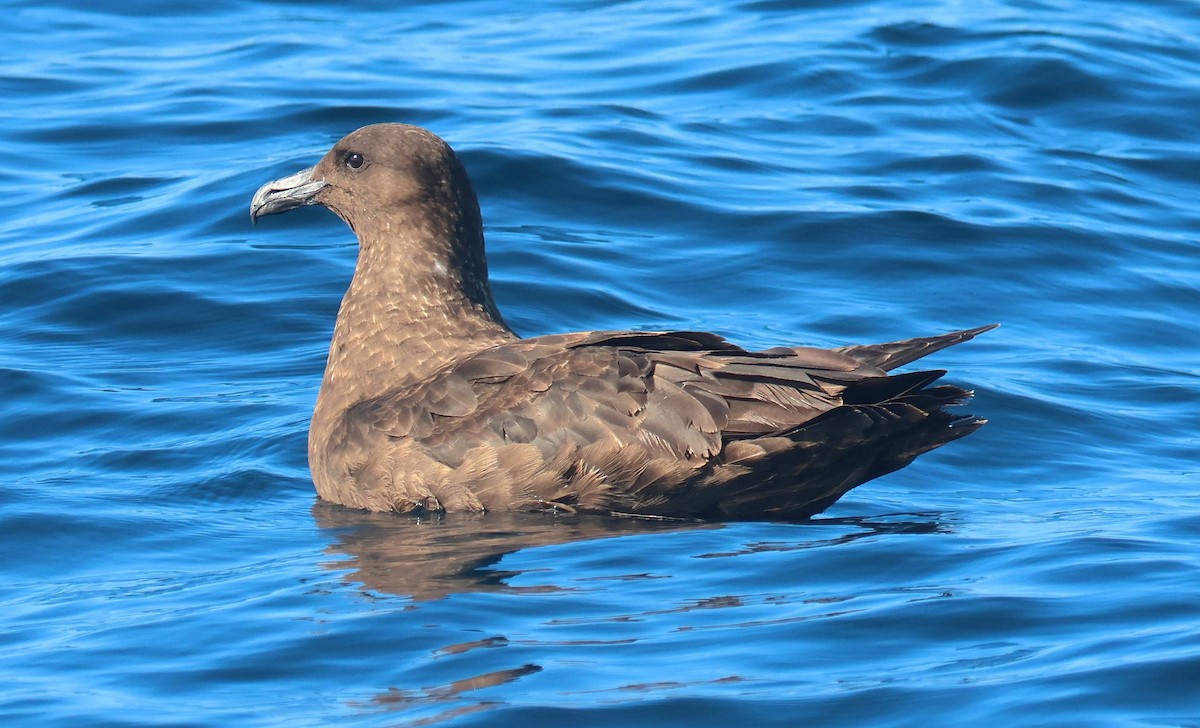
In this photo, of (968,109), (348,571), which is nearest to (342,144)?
(348,571)

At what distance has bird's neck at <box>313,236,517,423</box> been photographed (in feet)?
22.5

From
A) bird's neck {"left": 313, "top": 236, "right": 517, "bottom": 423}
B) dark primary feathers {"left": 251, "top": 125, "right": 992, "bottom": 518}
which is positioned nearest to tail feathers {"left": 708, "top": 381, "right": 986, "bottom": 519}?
dark primary feathers {"left": 251, "top": 125, "right": 992, "bottom": 518}

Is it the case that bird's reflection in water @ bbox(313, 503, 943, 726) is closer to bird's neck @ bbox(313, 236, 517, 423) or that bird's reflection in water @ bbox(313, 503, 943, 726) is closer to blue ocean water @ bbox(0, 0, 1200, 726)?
blue ocean water @ bbox(0, 0, 1200, 726)

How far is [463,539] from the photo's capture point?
5.94 m

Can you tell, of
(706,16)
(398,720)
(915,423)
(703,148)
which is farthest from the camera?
(706,16)

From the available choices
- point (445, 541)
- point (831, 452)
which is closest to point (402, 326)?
point (445, 541)

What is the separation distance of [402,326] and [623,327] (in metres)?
2.09

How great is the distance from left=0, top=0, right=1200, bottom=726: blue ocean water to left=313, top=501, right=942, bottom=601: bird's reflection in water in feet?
0.07

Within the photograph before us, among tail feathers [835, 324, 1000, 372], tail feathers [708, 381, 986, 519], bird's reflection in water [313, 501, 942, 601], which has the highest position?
tail feathers [835, 324, 1000, 372]

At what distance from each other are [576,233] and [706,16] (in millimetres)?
5604

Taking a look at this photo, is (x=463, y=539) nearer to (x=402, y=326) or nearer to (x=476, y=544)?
(x=476, y=544)

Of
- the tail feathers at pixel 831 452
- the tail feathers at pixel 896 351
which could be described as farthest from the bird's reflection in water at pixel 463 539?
the tail feathers at pixel 896 351

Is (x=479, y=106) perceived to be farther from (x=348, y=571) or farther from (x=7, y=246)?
(x=348, y=571)

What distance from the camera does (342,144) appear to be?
7.43m
